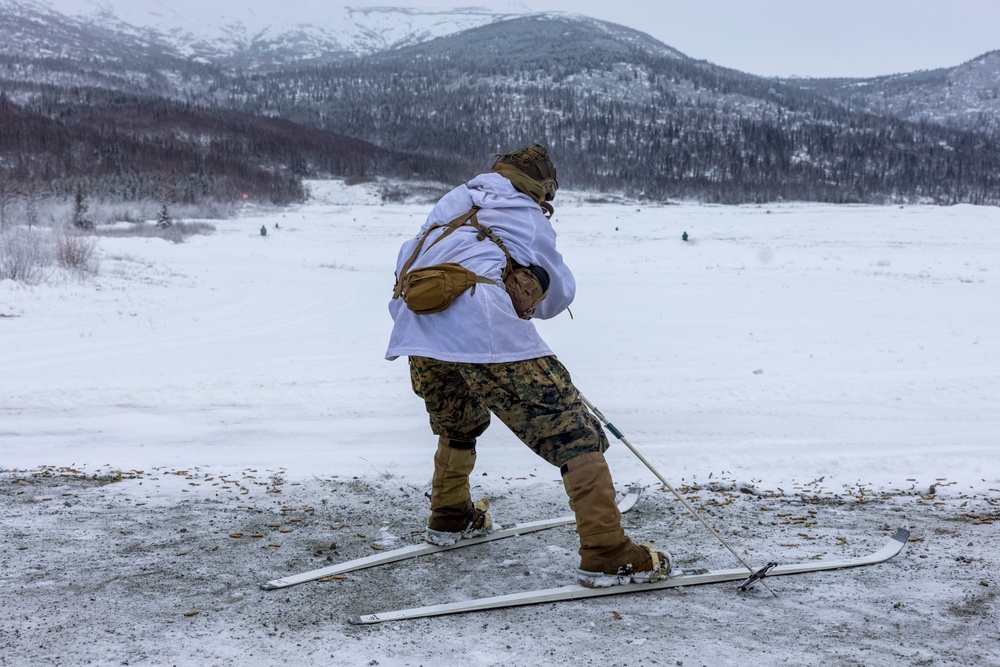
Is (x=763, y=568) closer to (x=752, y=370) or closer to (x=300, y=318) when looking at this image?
(x=752, y=370)

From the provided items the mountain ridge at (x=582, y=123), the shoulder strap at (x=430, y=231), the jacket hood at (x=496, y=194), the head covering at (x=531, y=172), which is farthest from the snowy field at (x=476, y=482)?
the mountain ridge at (x=582, y=123)

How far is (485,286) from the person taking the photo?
3240 millimetres

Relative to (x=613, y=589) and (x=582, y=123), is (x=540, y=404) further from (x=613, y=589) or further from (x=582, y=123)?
(x=582, y=123)

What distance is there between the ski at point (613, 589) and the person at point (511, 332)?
5 centimetres

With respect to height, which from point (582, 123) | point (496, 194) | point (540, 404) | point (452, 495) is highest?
point (582, 123)

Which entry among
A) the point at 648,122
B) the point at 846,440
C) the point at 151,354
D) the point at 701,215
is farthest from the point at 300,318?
the point at 648,122

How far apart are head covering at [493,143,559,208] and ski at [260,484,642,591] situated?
1.73 metres

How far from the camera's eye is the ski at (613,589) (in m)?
2.97

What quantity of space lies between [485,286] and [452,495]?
1.19 metres

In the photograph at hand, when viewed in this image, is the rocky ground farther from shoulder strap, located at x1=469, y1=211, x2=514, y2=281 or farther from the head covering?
the head covering

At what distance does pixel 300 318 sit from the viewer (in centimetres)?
1463

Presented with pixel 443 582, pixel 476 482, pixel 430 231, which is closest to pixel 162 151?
pixel 476 482

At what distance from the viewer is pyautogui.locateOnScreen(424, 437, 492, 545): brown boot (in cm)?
379

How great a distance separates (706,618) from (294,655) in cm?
154
